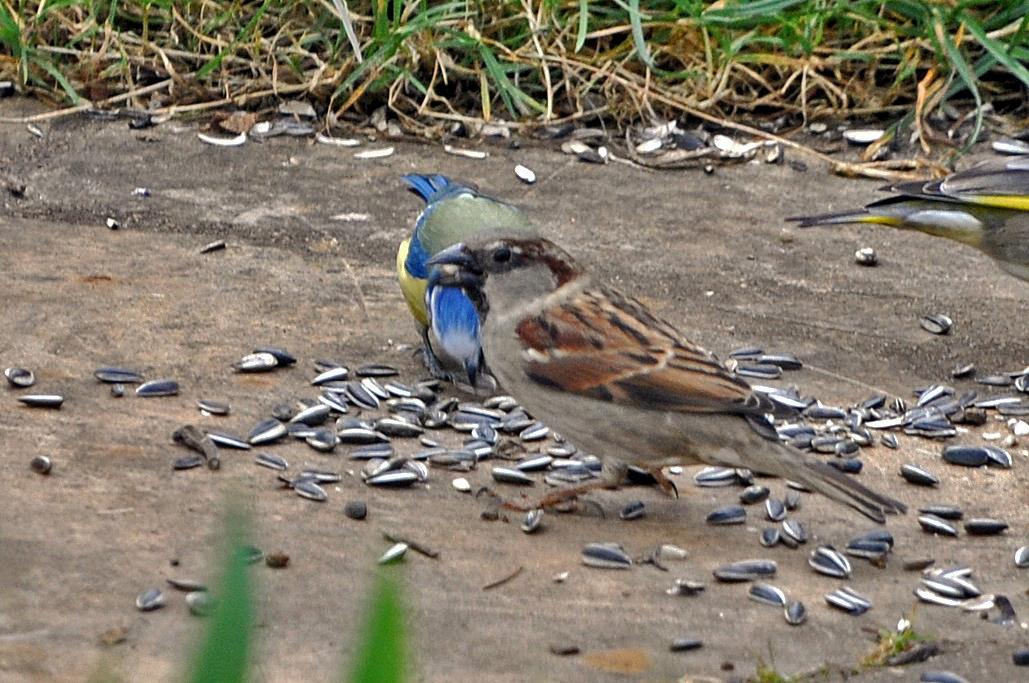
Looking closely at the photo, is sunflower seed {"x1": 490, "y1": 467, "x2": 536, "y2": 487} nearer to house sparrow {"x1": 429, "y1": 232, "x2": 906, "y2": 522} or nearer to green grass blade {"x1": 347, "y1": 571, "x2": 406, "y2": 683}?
house sparrow {"x1": 429, "y1": 232, "x2": 906, "y2": 522}

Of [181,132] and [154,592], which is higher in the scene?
[154,592]

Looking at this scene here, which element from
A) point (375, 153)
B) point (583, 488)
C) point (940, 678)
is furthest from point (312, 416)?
point (375, 153)

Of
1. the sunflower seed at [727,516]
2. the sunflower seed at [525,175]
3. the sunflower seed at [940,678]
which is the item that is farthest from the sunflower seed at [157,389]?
the sunflower seed at [525,175]

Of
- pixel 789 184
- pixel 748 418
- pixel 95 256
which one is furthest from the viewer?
pixel 789 184

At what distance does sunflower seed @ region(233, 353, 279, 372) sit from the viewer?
447 cm

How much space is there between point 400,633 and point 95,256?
14.5 feet

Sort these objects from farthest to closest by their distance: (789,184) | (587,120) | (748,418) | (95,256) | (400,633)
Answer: (587,120) < (789,184) < (95,256) < (748,418) < (400,633)

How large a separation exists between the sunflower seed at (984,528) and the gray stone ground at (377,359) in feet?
0.14

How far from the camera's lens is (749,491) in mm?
3883

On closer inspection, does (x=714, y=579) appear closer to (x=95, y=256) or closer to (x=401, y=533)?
(x=401, y=533)

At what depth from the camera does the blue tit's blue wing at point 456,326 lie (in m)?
4.23

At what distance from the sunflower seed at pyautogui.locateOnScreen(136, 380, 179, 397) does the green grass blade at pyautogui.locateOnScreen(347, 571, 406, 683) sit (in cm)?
335

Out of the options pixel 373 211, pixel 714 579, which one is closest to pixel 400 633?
pixel 714 579

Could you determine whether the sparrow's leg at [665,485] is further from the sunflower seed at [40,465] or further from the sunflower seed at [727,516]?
the sunflower seed at [40,465]
